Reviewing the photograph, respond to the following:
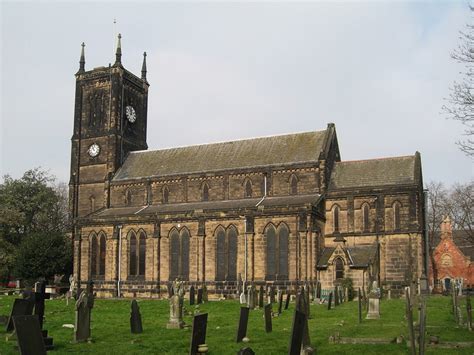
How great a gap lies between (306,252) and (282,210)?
3.37 meters

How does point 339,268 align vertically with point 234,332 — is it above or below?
above

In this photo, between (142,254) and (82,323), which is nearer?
(82,323)

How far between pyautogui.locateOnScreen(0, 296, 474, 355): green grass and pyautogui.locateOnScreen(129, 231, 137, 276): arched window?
1791cm

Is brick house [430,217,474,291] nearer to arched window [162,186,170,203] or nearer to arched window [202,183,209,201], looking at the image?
arched window [202,183,209,201]

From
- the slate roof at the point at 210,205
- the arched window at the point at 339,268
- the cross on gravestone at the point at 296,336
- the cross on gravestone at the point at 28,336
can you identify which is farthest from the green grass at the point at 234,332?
the slate roof at the point at 210,205

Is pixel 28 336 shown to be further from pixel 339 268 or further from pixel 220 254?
pixel 220 254

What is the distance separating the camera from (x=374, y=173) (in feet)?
146

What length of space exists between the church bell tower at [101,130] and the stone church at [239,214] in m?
0.14

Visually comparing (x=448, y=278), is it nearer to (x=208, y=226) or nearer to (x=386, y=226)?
(x=386, y=226)

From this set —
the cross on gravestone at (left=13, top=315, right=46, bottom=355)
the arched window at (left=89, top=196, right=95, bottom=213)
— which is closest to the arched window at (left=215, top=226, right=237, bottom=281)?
the arched window at (left=89, top=196, right=95, bottom=213)

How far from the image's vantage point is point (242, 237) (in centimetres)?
4216

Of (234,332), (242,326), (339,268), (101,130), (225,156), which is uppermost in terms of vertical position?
(101,130)

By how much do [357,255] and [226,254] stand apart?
366 inches

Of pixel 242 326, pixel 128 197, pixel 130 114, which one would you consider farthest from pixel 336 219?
pixel 242 326
